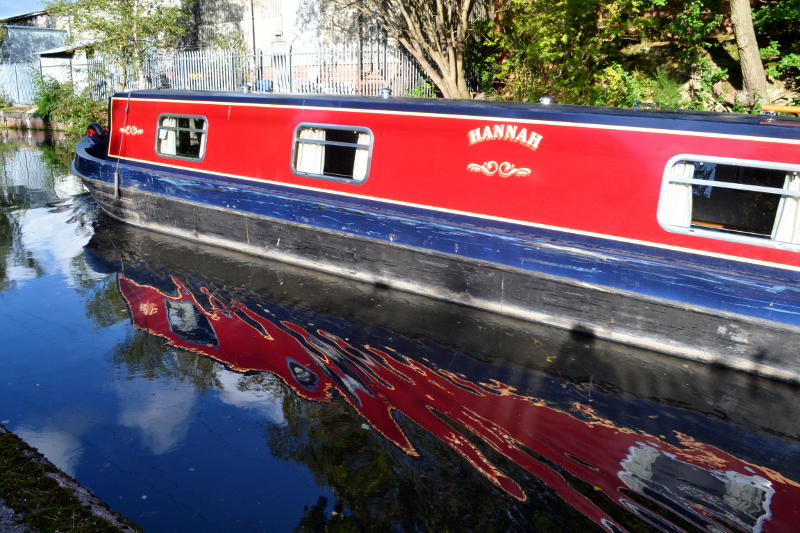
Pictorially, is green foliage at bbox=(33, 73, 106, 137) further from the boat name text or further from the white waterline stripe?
the white waterline stripe

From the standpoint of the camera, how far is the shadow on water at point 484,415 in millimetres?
3252

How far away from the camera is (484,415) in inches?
163

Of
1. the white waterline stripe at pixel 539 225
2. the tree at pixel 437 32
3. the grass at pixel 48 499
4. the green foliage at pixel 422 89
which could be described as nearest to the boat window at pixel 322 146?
the white waterline stripe at pixel 539 225

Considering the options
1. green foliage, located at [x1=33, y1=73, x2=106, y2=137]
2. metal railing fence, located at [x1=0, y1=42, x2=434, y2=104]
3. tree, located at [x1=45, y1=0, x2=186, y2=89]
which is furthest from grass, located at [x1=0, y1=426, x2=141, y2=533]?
tree, located at [x1=45, y1=0, x2=186, y2=89]

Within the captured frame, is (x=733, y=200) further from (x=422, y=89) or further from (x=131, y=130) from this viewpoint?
(x=422, y=89)

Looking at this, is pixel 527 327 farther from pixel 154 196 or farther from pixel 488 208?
pixel 154 196

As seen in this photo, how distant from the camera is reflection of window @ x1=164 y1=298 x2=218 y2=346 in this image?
5293mm

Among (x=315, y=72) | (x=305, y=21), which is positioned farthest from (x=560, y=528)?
(x=305, y=21)

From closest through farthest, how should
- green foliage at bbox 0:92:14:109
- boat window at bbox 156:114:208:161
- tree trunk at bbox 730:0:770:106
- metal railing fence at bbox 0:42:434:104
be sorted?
boat window at bbox 156:114:208:161 < tree trunk at bbox 730:0:770:106 < metal railing fence at bbox 0:42:434:104 < green foliage at bbox 0:92:14:109

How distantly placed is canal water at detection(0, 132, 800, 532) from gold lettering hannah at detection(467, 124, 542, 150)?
5.51ft

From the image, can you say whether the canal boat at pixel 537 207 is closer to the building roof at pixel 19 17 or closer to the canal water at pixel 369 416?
the canal water at pixel 369 416

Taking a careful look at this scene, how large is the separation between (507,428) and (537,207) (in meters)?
2.31

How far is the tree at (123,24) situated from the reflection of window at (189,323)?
16.0 m

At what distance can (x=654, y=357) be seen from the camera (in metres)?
4.99
